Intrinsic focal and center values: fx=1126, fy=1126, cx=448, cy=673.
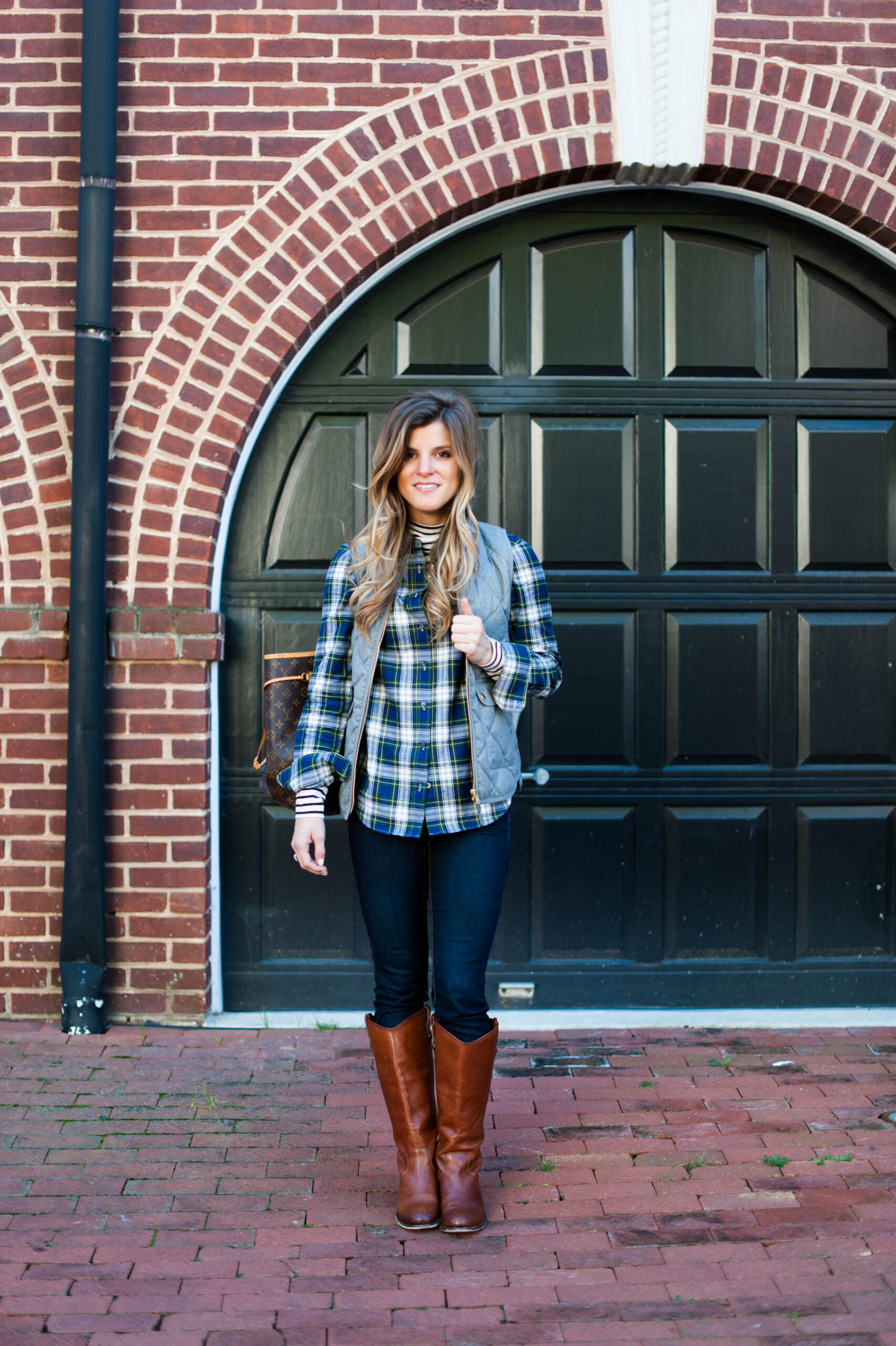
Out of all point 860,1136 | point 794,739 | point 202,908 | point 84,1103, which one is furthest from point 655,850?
point 84,1103

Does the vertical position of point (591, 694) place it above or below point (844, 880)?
above

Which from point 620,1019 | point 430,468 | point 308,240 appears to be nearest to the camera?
point 430,468

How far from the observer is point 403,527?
280 centimetres

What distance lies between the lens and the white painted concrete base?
162 inches

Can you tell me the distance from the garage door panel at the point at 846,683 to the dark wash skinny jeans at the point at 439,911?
199 cm

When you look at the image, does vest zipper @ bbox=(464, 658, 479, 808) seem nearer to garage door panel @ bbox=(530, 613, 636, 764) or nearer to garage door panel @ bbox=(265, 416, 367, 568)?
garage door panel @ bbox=(530, 613, 636, 764)

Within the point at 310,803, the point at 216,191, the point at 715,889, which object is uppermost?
the point at 216,191

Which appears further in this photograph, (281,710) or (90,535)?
(90,535)

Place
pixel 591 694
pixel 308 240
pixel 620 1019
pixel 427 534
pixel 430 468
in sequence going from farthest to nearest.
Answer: pixel 591 694
pixel 620 1019
pixel 308 240
pixel 427 534
pixel 430 468

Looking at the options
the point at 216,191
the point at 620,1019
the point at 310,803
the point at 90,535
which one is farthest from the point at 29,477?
the point at 620,1019

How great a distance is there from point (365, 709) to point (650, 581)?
1866 millimetres

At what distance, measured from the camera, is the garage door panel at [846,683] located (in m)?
4.34

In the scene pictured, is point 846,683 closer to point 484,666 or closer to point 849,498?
point 849,498

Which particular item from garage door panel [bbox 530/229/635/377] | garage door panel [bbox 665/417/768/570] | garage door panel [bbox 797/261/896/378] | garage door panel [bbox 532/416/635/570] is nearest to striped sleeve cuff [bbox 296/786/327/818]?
garage door panel [bbox 532/416/635/570]
